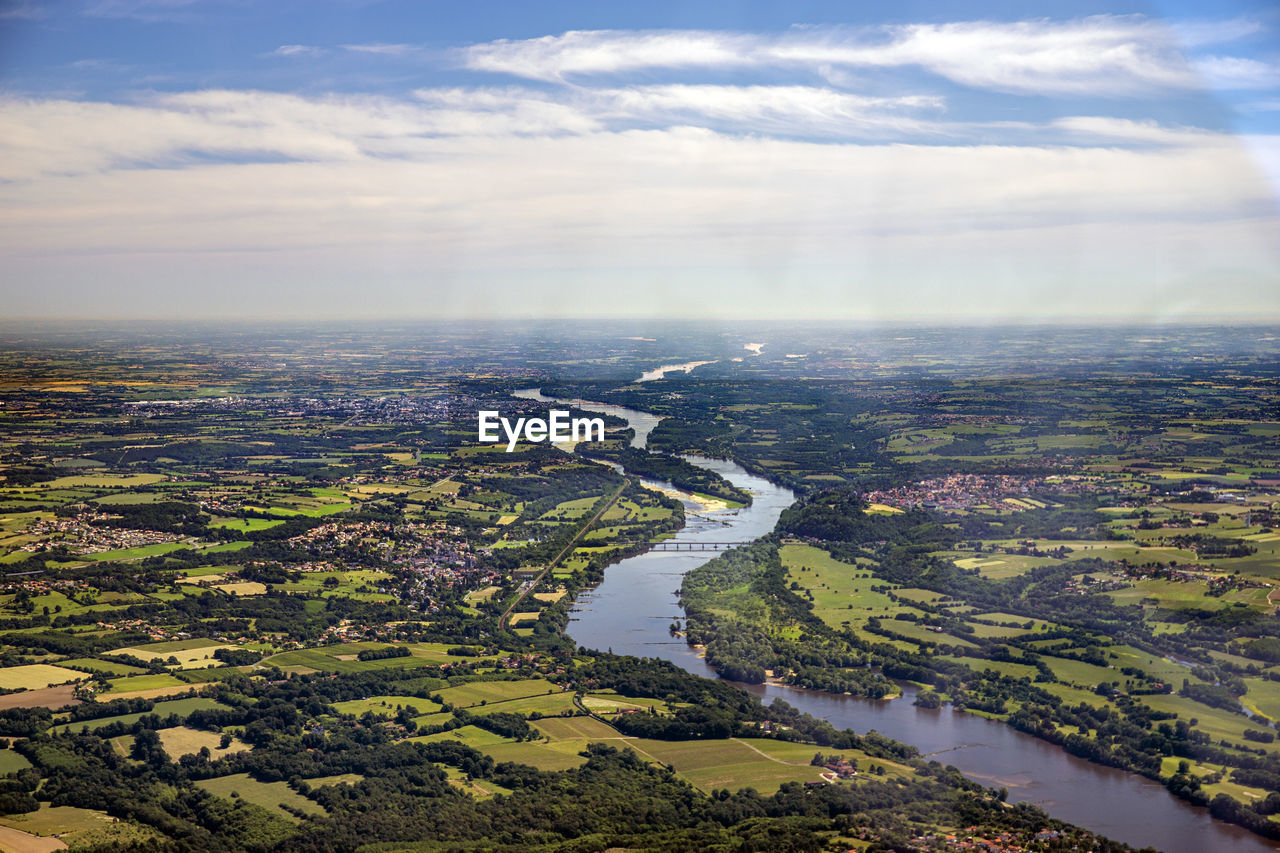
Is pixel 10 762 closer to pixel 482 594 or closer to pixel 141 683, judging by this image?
pixel 141 683

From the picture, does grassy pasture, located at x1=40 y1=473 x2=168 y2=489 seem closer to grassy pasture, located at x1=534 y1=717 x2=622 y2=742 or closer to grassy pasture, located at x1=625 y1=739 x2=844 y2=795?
grassy pasture, located at x1=534 y1=717 x2=622 y2=742

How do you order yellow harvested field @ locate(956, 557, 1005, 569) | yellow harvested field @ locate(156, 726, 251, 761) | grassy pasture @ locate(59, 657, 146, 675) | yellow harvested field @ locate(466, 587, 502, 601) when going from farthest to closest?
yellow harvested field @ locate(956, 557, 1005, 569), yellow harvested field @ locate(466, 587, 502, 601), grassy pasture @ locate(59, 657, 146, 675), yellow harvested field @ locate(156, 726, 251, 761)

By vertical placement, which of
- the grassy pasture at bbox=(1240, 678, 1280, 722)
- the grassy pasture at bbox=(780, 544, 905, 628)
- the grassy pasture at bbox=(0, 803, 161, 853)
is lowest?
the grassy pasture at bbox=(0, 803, 161, 853)

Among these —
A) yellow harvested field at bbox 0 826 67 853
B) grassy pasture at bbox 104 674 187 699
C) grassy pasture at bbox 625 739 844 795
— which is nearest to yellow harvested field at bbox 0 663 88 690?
grassy pasture at bbox 104 674 187 699

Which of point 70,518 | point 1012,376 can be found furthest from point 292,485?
point 1012,376

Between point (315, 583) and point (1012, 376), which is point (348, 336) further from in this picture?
point (315, 583)

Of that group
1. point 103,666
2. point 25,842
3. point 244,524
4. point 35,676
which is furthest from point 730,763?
point 244,524
